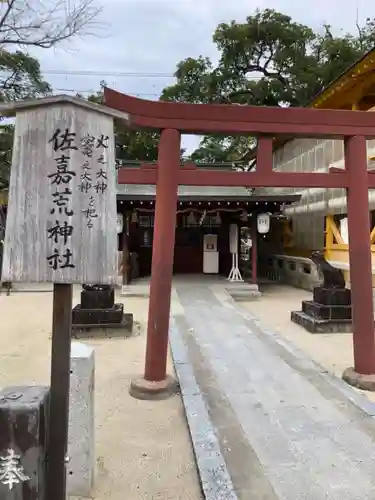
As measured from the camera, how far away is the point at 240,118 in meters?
5.56

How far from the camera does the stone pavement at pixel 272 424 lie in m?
3.43

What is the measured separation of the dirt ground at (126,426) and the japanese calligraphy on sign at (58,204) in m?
1.68

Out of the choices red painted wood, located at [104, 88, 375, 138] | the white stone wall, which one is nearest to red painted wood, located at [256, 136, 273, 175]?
red painted wood, located at [104, 88, 375, 138]

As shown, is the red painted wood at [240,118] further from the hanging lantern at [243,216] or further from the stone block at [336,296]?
the hanging lantern at [243,216]

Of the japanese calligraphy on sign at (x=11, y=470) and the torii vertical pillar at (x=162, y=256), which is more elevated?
the torii vertical pillar at (x=162, y=256)

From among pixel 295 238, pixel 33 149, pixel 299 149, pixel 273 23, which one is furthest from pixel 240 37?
pixel 33 149

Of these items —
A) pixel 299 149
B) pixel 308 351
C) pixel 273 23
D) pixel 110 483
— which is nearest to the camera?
pixel 110 483

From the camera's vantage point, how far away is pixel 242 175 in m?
5.77

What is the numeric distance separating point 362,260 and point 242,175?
6.02 ft

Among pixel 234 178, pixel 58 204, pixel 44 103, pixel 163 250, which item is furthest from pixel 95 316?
pixel 44 103

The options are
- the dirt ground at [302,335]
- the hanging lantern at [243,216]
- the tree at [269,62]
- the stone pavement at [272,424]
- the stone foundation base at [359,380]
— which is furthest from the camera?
the tree at [269,62]

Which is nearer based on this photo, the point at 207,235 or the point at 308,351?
the point at 308,351

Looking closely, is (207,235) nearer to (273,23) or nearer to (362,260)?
(362,260)

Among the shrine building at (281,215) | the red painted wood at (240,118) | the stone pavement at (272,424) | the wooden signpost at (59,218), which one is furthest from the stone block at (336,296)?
the wooden signpost at (59,218)
